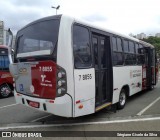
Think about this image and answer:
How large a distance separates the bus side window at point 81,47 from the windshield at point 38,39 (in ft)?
1.64

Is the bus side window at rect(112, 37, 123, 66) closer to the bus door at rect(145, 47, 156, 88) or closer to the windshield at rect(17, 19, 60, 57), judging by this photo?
the windshield at rect(17, 19, 60, 57)

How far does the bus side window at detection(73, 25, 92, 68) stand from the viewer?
5447 millimetres

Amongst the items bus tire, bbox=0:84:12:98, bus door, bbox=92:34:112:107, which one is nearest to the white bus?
bus door, bbox=92:34:112:107

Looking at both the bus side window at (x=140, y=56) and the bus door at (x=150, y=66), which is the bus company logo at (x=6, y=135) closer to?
the bus side window at (x=140, y=56)

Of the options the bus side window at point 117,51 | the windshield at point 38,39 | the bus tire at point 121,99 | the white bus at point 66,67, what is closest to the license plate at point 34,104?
the white bus at point 66,67

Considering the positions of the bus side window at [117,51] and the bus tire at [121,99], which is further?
the bus tire at [121,99]

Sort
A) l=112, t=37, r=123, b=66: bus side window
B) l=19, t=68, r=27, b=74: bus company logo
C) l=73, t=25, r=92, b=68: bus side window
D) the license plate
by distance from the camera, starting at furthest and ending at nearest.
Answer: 1. l=112, t=37, r=123, b=66: bus side window
2. l=19, t=68, r=27, b=74: bus company logo
3. the license plate
4. l=73, t=25, r=92, b=68: bus side window

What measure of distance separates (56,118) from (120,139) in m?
2.41

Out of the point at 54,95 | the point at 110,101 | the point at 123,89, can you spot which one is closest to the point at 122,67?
the point at 123,89

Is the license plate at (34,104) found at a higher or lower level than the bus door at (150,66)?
lower

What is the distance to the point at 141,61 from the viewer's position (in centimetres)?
1063

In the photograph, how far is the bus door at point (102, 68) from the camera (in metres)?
6.31

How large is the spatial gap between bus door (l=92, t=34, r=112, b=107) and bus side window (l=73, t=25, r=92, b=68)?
41 cm

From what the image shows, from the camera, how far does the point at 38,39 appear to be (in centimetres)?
577
